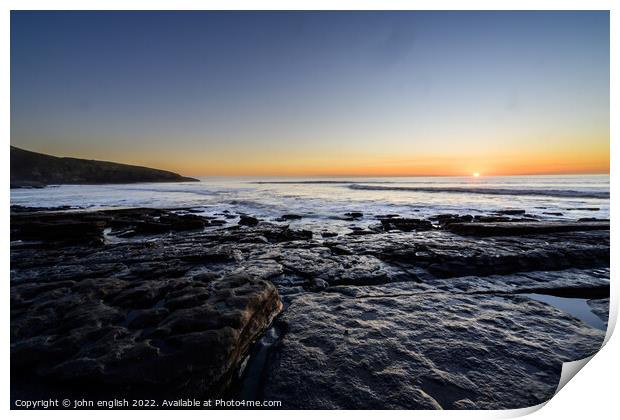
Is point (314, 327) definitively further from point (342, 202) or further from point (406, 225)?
point (342, 202)

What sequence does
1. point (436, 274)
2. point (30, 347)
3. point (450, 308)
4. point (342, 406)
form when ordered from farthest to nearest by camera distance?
point (436, 274) → point (450, 308) → point (30, 347) → point (342, 406)

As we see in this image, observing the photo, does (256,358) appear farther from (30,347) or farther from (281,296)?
(30,347)

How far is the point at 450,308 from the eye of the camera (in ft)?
15.6

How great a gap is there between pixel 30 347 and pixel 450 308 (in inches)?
230

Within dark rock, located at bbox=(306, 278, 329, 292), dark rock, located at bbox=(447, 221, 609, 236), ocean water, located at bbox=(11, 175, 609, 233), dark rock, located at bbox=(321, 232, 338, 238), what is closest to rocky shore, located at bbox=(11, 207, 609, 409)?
dark rock, located at bbox=(306, 278, 329, 292)

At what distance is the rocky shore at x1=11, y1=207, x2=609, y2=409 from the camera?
2957 mm

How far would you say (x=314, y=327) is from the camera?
414cm

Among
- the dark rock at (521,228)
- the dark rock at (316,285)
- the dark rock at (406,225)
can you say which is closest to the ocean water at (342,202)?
the dark rock at (406,225)

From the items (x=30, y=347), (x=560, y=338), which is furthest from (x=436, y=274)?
(x=30, y=347)

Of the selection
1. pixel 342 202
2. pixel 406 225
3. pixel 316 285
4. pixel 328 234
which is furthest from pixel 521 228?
pixel 342 202

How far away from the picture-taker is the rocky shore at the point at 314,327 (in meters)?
2.96

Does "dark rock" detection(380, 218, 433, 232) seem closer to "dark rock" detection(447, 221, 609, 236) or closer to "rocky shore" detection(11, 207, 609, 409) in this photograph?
"dark rock" detection(447, 221, 609, 236)

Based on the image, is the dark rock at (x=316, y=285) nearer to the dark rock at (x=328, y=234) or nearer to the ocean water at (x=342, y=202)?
the dark rock at (x=328, y=234)
